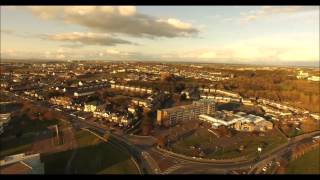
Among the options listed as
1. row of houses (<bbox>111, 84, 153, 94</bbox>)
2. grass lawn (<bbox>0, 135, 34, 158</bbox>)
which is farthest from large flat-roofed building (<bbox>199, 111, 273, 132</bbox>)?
row of houses (<bbox>111, 84, 153, 94</bbox>)

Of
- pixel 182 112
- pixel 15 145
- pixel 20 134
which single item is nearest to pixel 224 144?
pixel 182 112

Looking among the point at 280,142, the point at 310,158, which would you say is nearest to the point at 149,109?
the point at 280,142

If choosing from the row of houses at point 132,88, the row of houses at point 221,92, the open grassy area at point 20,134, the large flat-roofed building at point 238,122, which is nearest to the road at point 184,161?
the large flat-roofed building at point 238,122
